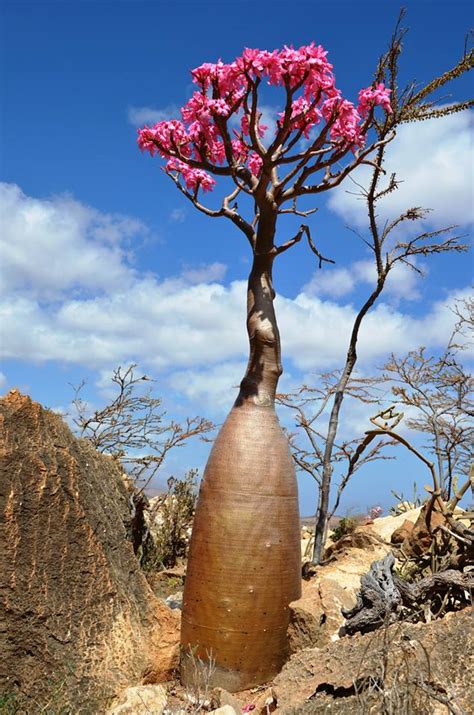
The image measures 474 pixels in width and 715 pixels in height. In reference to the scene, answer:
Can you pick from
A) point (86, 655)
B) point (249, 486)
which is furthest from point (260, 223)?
point (86, 655)

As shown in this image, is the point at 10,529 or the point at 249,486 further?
the point at 249,486

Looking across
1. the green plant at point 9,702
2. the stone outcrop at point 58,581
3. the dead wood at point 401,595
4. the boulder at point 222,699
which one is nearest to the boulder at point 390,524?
the dead wood at point 401,595

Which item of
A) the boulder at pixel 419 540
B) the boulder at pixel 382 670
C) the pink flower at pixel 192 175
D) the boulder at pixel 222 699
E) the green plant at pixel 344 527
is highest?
the pink flower at pixel 192 175

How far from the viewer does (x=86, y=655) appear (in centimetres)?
357

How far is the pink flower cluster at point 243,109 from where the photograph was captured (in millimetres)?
4391

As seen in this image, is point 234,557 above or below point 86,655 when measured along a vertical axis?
above

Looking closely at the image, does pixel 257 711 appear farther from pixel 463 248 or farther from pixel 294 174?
pixel 463 248

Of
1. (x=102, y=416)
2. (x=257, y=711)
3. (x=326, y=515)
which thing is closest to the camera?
(x=257, y=711)

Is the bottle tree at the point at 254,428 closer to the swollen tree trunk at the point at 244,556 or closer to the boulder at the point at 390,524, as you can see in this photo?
the swollen tree trunk at the point at 244,556

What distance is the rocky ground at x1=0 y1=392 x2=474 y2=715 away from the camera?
10.4 feet

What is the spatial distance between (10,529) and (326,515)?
3.40 m

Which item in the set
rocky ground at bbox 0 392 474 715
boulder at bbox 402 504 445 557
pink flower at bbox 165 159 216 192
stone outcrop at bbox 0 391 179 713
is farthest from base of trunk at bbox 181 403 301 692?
pink flower at bbox 165 159 216 192

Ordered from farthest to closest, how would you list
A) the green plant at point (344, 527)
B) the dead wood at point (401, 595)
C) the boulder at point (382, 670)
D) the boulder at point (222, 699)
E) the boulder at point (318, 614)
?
1. the green plant at point (344, 527)
2. the boulder at point (318, 614)
3. the boulder at point (222, 699)
4. the dead wood at point (401, 595)
5. the boulder at point (382, 670)

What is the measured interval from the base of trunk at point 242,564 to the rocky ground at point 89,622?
0.13 metres
